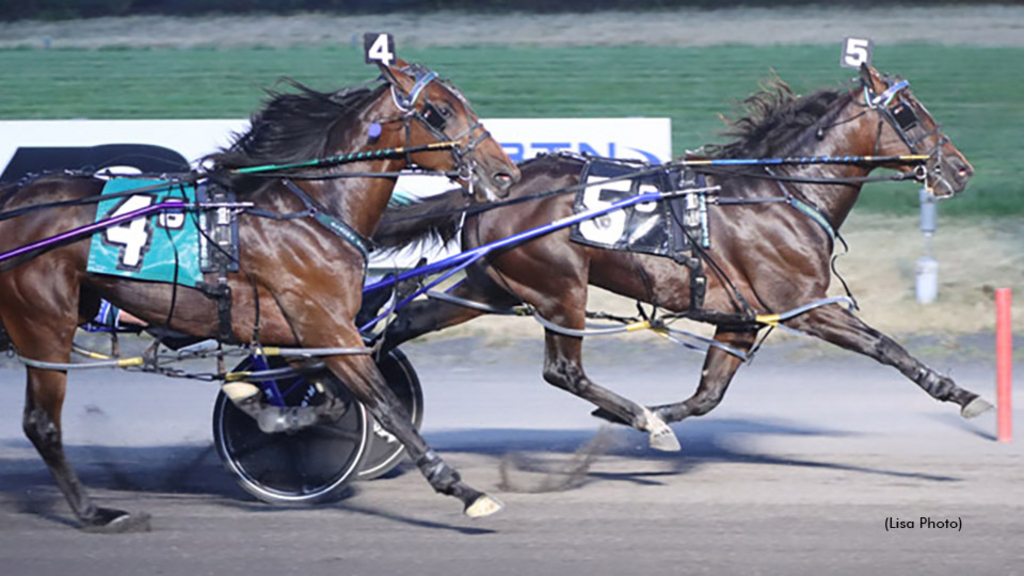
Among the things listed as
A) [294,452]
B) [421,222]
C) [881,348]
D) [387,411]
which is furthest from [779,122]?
[294,452]

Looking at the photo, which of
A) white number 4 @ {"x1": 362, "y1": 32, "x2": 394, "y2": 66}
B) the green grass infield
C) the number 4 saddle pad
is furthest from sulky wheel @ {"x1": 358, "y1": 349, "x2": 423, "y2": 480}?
the green grass infield

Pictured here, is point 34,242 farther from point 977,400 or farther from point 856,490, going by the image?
point 977,400

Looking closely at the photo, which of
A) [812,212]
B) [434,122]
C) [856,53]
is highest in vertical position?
[856,53]

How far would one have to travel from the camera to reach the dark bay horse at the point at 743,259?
661 cm

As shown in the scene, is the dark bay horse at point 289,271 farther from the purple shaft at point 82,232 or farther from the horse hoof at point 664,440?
the horse hoof at point 664,440

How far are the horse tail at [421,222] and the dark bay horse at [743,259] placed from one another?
8cm

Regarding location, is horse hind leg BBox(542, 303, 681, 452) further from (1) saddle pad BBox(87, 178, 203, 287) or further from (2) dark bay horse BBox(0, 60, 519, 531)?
(1) saddle pad BBox(87, 178, 203, 287)

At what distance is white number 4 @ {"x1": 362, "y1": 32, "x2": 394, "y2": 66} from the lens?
575 centimetres

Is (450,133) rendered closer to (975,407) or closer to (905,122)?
(905,122)

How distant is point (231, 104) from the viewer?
50.0ft

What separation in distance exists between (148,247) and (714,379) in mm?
2747

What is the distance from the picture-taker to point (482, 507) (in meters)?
5.67

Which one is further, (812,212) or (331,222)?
(812,212)

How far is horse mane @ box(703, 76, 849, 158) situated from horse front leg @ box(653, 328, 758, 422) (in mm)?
943
